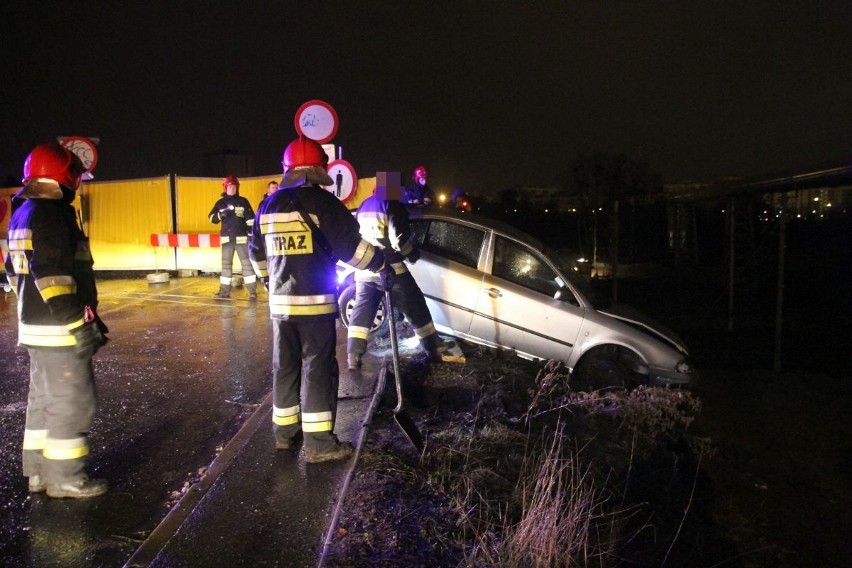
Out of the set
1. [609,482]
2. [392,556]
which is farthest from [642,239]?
[392,556]

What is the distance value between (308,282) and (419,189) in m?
5.22

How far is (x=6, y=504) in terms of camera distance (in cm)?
326

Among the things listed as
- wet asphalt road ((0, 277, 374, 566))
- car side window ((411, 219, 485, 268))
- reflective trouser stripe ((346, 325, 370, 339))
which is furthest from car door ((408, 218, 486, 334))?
wet asphalt road ((0, 277, 374, 566))

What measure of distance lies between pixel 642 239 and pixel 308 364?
23.4m

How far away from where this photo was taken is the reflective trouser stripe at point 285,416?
3.76 metres

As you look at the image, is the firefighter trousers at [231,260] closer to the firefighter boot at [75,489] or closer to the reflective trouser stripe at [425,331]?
the reflective trouser stripe at [425,331]

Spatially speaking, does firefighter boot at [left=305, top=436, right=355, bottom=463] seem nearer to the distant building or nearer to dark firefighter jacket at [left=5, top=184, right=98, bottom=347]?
dark firefighter jacket at [left=5, top=184, right=98, bottom=347]

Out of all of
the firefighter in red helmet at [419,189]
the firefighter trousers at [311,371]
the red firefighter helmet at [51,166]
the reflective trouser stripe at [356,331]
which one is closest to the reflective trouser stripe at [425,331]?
the reflective trouser stripe at [356,331]

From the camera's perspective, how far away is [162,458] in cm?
389

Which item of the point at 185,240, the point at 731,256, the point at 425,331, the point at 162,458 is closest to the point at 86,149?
the point at 185,240

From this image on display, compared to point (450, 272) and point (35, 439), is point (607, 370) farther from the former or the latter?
point (35, 439)

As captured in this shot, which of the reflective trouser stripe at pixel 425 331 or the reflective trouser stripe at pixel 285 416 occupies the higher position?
the reflective trouser stripe at pixel 425 331

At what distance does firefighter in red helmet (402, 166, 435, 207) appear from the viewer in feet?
27.9

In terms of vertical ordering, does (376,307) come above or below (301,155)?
below
